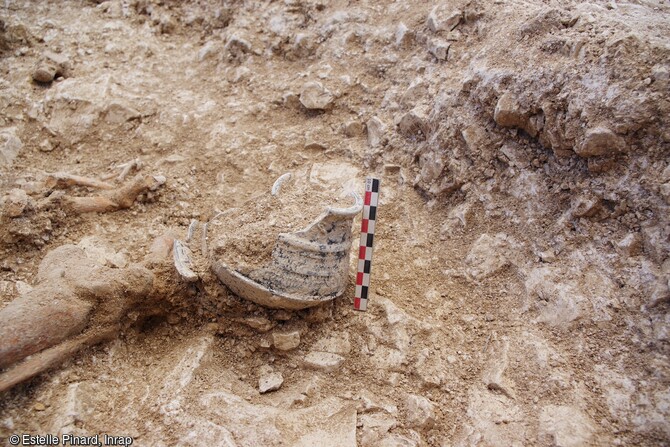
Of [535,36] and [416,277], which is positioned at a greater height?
[535,36]


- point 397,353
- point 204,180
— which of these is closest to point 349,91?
point 204,180

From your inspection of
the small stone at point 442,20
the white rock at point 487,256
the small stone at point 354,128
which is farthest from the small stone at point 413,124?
the white rock at point 487,256

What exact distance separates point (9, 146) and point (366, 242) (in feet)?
10.8

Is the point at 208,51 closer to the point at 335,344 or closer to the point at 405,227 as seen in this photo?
the point at 405,227

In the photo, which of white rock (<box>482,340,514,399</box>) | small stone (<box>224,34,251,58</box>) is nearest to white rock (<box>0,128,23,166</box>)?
small stone (<box>224,34,251,58</box>)

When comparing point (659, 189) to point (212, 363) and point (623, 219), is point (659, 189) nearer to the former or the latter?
point (623, 219)

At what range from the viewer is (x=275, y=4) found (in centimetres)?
520

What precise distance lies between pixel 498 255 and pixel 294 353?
1467mm

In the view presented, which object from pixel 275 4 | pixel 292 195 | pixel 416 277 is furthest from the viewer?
pixel 275 4

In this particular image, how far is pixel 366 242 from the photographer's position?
3135 millimetres

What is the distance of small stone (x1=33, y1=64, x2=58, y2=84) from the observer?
479 cm

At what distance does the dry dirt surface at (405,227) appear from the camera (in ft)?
8.72

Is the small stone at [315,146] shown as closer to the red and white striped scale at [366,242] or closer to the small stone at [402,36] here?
the small stone at [402,36]

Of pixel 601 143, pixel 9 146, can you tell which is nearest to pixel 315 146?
pixel 601 143
